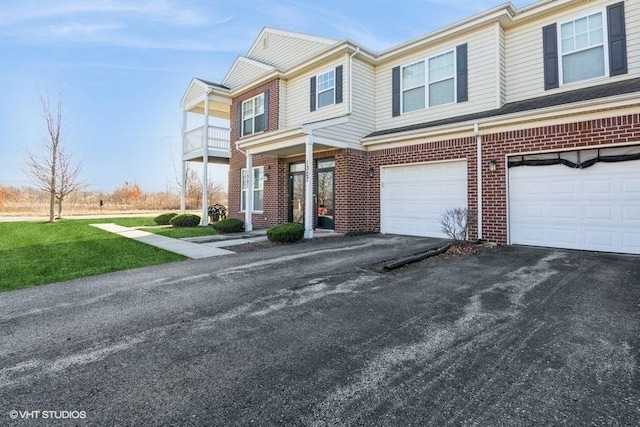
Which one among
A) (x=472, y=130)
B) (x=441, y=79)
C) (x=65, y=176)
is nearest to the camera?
(x=472, y=130)

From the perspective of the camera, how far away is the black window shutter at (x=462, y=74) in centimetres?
1001

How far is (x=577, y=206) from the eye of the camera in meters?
7.50

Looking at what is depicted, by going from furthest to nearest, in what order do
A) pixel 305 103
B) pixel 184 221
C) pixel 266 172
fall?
pixel 184 221 → pixel 266 172 → pixel 305 103

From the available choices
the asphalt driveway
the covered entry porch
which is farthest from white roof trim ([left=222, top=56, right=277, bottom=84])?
the asphalt driveway

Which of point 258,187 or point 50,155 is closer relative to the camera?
point 258,187

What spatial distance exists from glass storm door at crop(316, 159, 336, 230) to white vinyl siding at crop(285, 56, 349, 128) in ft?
5.76

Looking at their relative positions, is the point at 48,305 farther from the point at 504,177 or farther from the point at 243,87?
the point at 243,87

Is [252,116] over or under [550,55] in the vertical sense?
over

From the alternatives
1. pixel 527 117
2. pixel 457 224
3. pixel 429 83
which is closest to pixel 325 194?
pixel 457 224

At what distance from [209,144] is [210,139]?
26 centimetres

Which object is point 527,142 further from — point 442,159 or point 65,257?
point 65,257

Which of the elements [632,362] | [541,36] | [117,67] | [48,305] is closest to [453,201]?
[541,36]

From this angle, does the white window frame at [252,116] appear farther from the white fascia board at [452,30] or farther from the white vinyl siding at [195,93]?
the white fascia board at [452,30]

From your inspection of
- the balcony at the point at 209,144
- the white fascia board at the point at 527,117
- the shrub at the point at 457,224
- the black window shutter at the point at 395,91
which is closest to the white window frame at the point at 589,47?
the white fascia board at the point at 527,117
